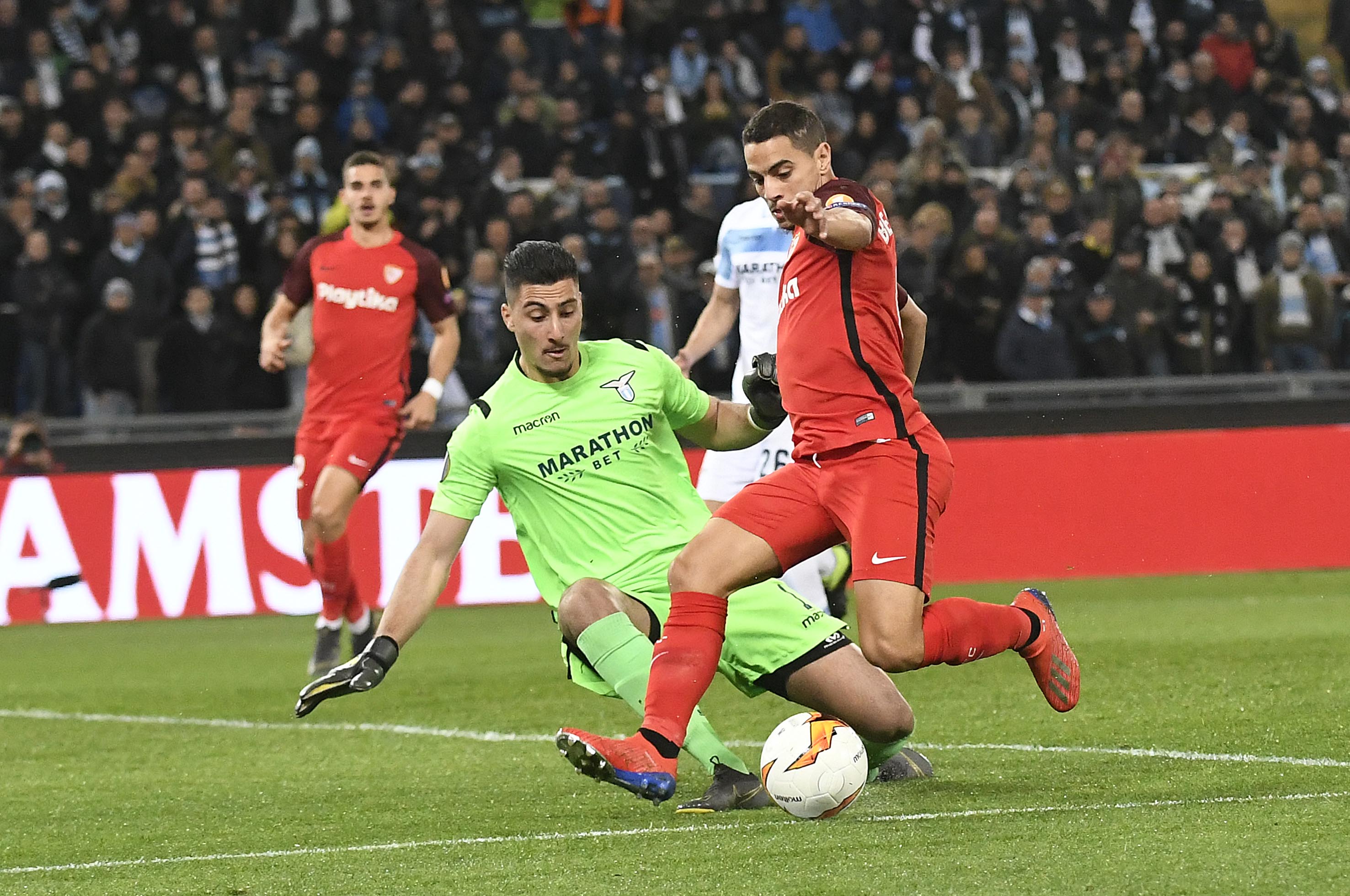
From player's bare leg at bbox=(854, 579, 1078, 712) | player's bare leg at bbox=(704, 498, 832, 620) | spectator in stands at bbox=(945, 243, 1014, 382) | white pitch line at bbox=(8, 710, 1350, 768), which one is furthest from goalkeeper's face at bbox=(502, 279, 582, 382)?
spectator in stands at bbox=(945, 243, 1014, 382)

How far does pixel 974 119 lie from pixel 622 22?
3.45 meters

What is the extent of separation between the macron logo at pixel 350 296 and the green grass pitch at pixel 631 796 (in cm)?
190

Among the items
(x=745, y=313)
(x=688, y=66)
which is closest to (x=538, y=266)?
(x=745, y=313)

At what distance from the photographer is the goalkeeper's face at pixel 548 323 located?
6039 millimetres

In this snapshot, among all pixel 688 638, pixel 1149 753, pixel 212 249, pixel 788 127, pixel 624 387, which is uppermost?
pixel 788 127

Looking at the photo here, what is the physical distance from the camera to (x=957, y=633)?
5.81 meters

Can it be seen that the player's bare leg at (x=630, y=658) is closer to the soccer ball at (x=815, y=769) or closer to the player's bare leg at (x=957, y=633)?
the soccer ball at (x=815, y=769)

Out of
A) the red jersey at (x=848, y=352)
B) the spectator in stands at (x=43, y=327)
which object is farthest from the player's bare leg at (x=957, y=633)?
the spectator in stands at (x=43, y=327)

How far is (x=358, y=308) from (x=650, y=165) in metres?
6.70

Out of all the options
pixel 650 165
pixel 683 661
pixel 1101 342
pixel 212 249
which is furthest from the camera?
pixel 650 165

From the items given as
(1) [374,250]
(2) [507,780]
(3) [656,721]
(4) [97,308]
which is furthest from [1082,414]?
(3) [656,721]

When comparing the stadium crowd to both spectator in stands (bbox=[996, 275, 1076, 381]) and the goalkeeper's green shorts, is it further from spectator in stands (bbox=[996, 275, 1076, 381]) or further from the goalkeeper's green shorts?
the goalkeeper's green shorts

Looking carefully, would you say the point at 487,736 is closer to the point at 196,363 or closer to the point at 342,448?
the point at 342,448

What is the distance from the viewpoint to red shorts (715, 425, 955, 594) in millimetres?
5699
